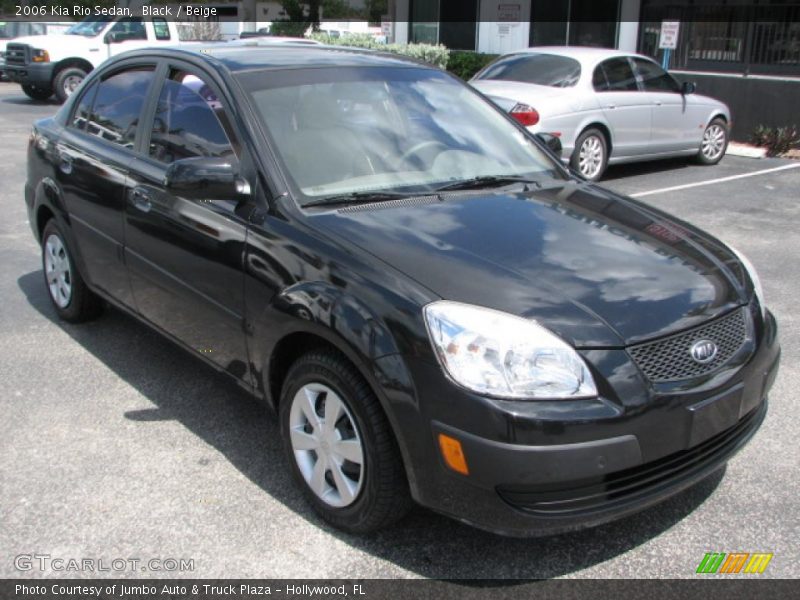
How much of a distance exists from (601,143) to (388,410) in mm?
7742

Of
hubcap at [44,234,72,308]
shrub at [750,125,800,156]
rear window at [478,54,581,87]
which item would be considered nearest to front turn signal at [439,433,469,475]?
hubcap at [44,234,72,308]

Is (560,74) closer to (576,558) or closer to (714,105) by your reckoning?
(714,105)

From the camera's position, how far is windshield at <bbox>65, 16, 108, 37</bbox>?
17938 mm

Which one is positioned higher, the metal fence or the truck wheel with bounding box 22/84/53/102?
the metal fence

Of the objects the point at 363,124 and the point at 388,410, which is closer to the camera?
the point at 388,410

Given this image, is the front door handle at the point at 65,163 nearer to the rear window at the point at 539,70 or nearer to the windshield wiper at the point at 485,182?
the windshield wiper at the point at 485,182

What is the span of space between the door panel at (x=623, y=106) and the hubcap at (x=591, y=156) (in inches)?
10.0

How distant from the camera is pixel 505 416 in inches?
98.1

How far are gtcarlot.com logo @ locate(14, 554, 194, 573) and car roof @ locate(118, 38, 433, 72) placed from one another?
6.86 feet

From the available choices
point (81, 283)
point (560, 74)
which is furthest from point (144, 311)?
point (560, 74)

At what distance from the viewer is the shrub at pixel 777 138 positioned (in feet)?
40.3

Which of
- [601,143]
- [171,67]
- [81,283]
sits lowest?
[81,283]

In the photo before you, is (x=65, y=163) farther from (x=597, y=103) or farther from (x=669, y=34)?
(x=669, y=34)

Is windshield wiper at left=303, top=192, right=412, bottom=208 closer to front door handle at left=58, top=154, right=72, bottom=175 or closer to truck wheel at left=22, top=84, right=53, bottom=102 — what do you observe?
front door handle at left=58, top=154, right=72, bottom=175
